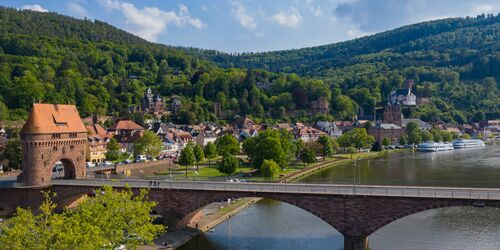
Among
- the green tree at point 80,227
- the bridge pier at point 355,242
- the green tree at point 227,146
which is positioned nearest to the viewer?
the green tree at point 80,227

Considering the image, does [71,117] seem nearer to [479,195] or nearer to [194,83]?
[479,195]

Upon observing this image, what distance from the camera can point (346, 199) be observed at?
132ft

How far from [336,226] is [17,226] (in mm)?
24768

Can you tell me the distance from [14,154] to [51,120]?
2472 centimetres

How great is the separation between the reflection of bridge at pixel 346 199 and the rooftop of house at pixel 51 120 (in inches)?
588

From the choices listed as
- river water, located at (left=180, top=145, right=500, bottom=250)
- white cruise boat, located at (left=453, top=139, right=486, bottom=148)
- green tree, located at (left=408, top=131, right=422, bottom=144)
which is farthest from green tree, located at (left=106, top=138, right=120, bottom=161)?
white cruise boat, located at (left=453, top=139, right=486, bottom=148)

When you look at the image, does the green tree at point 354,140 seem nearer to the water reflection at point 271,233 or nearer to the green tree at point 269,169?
the green tree at point 269,169

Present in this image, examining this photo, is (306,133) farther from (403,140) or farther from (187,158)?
(187,158)

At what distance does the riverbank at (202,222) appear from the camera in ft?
140

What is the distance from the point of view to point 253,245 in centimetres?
4262

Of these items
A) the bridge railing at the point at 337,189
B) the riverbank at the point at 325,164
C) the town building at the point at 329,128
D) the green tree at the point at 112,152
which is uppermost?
the town building at the point at 329,128

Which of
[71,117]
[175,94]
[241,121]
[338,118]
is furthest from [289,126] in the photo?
[71,117]

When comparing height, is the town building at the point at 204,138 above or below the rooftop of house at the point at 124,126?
below

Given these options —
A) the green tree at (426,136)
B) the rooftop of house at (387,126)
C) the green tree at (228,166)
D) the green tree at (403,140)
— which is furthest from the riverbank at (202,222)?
the green tree at (426,136)
